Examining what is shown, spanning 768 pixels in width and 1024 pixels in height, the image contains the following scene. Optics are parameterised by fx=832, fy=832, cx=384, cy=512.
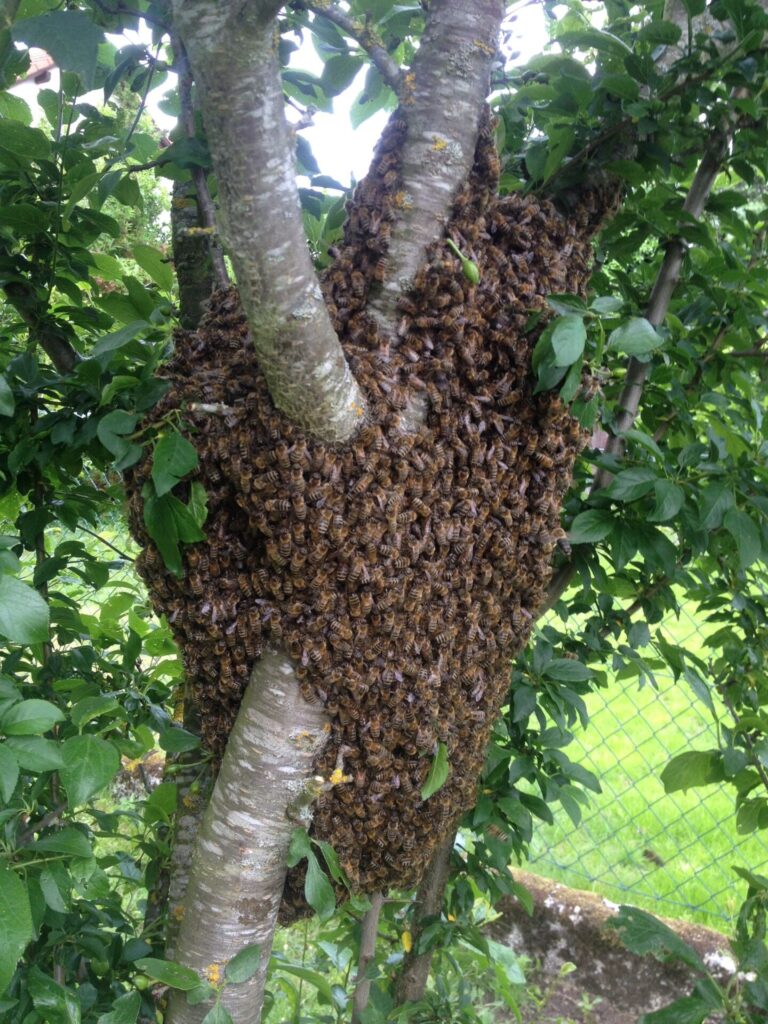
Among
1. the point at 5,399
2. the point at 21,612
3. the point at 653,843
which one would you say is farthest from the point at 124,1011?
the point at 653,843

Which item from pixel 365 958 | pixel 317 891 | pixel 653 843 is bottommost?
pixel 653 843

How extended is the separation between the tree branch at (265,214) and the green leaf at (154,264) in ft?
1.76

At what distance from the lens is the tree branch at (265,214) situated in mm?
942

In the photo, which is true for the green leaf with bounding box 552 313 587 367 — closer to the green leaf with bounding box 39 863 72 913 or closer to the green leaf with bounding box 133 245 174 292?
the green leaf with bounding box 133 245 174 292

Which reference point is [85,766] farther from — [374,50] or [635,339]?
[374,50]

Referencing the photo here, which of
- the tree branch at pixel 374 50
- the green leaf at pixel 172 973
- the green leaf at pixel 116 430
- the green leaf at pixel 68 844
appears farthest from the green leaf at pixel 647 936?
the tree branch at pixel 374 50

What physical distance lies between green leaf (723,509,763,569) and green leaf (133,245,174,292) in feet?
3.72

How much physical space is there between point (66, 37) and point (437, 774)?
1.21m

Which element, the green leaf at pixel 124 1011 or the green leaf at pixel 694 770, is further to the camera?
the green leaf at pixel 694 770

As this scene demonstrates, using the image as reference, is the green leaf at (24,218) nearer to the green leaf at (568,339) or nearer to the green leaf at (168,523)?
the green leaf at (168,523)

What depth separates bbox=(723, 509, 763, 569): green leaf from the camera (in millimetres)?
1434

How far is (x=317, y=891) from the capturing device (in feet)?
4.38

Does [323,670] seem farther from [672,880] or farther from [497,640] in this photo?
[672,880]

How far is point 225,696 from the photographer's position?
144cm
